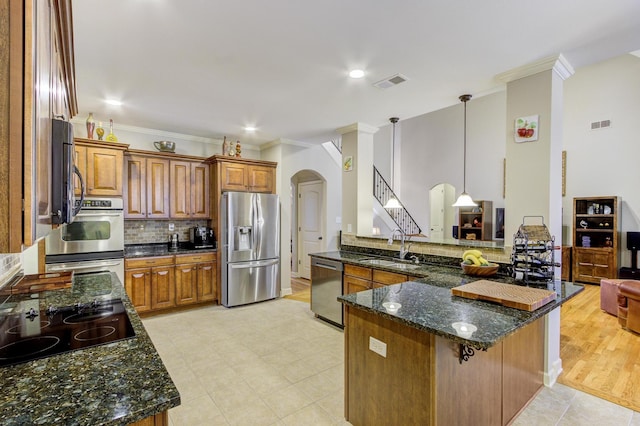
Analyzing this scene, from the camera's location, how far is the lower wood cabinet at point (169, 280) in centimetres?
410

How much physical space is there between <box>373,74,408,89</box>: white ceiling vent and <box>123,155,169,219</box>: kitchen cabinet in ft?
10.7

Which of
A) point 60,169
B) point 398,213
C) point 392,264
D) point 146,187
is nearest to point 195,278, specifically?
point 146,187

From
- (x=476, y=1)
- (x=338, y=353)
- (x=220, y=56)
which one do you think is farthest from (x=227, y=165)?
(x=476, y=1)

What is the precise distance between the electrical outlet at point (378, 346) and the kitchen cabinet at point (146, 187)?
12.4ft

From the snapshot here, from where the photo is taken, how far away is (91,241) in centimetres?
379

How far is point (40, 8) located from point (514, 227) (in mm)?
3181

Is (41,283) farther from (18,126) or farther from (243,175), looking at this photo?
(243,175)

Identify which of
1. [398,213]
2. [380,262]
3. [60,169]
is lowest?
[380,262]

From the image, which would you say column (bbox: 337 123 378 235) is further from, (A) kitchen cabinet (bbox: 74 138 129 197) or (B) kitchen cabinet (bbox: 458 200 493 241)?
(B) kitchen cabinet (bbox: 458 200 493 241)

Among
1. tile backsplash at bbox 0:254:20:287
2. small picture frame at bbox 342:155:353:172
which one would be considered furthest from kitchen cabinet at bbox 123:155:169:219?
small picture frame at bbox 342:155:353:172

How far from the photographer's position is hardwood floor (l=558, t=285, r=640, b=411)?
2.52 metres

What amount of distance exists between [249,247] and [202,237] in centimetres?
80

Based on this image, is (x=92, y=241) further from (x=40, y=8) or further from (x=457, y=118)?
(x=457, y=118)

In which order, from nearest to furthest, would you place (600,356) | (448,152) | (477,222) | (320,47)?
(320,47)
(600,356)
(477,222)
(448,152)
